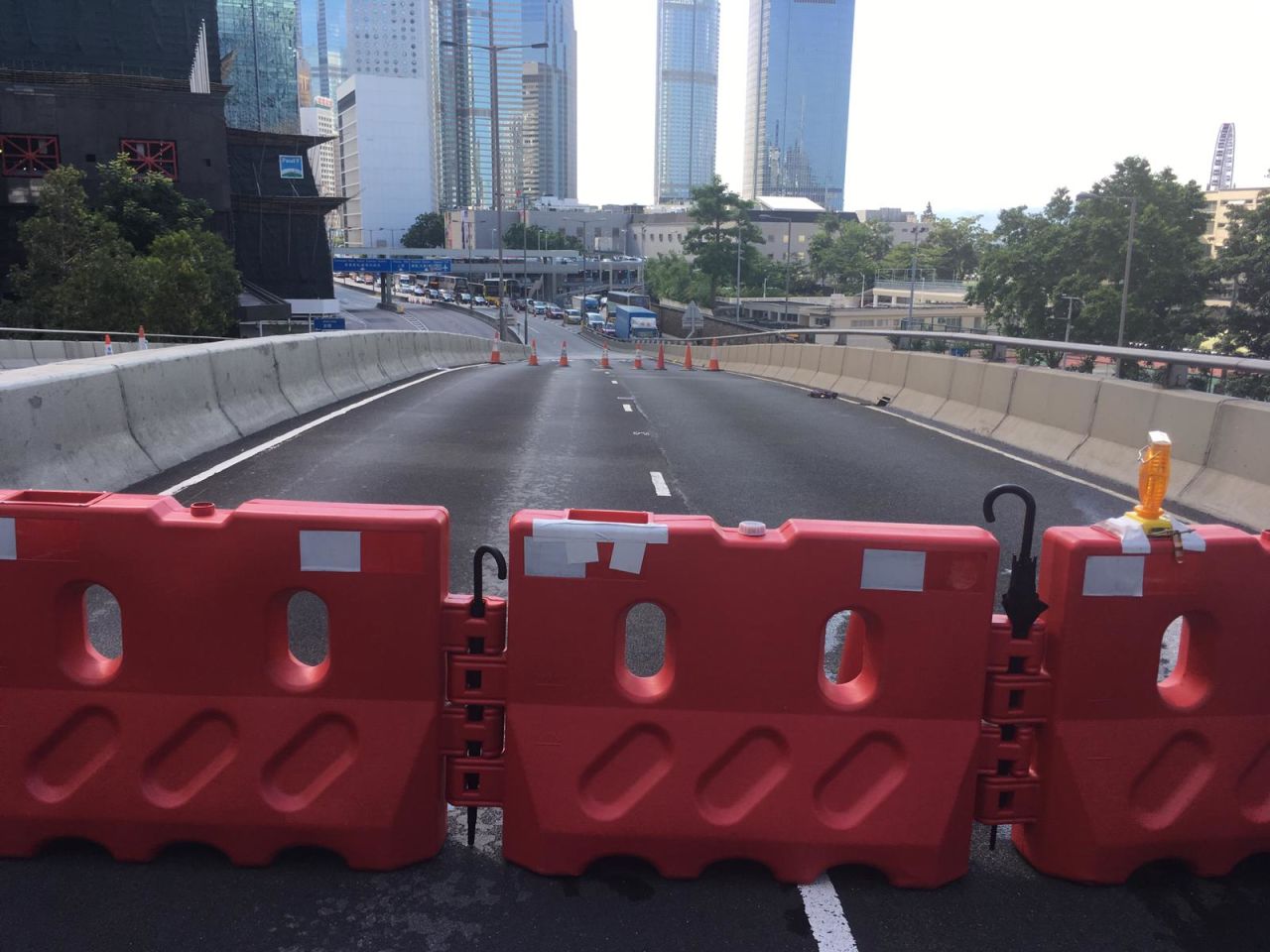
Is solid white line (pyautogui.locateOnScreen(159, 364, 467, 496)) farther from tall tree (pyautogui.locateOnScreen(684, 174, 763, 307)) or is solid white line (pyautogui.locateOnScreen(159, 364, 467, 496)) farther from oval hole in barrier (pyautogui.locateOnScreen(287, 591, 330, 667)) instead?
tall tree (pyautogui.locateOnScreen(684, 174, 763, 307))

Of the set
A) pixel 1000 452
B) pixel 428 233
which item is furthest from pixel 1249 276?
pixel 428 233

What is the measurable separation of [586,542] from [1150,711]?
2.15 metres

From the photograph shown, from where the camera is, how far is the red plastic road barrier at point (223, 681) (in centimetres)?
385

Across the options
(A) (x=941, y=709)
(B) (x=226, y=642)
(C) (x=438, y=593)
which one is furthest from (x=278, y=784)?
(A) (x=941, y=709)

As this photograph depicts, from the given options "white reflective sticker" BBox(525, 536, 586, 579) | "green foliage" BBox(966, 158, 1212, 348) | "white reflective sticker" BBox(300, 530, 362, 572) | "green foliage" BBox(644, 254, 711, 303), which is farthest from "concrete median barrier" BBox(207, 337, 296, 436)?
→ "green foliage" BBox(644, 254, 711, 303)

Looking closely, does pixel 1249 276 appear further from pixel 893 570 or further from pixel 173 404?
pixel 893 570

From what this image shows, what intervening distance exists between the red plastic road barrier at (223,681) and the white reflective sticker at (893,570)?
58.0 inches

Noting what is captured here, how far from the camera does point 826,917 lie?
147 inches

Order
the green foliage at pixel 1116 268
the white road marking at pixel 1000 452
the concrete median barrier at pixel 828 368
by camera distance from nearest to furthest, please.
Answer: the white road marking at pixel 1000 452 < the concrete median barrier at pixel 828 368 < the green foliage at pixel 1116 268

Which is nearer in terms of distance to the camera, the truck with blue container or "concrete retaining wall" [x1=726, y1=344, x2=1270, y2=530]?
"concrete retaining wall" [x1=726, y1=344, x2=1270, y2=530]

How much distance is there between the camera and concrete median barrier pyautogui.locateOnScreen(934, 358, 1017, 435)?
47.6 ft

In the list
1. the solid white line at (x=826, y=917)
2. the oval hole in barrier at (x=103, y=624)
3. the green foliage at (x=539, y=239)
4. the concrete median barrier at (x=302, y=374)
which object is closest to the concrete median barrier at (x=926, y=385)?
the concrete median barrier at (x=302, y=374)

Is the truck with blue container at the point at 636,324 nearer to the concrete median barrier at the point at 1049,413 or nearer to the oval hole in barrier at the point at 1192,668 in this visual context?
the concrete median barrier at the point at 1049,413

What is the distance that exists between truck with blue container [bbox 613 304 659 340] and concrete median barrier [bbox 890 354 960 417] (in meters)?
74.9
